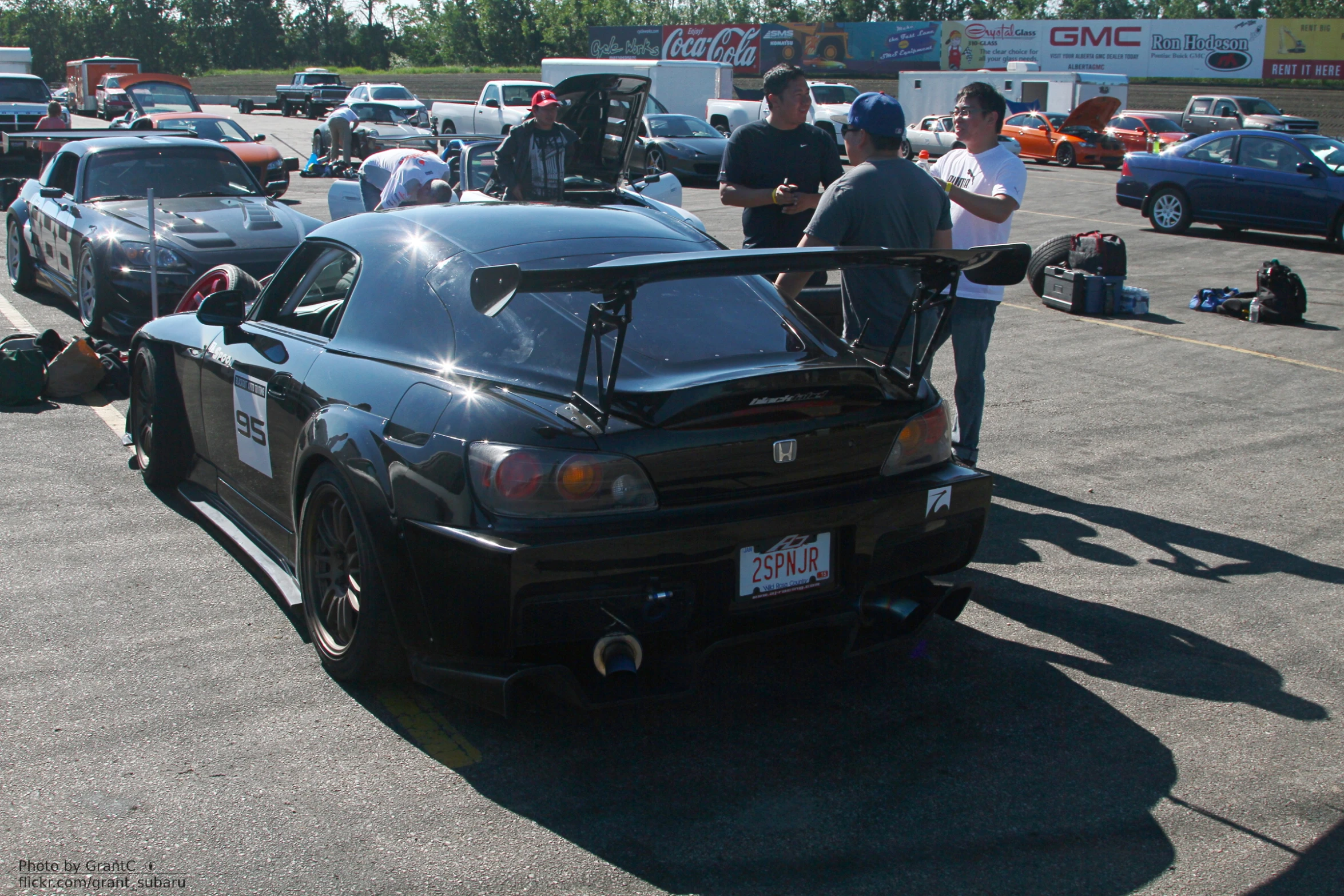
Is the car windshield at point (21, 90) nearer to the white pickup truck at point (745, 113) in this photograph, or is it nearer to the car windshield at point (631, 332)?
the white pickup truck at point (745, 113)

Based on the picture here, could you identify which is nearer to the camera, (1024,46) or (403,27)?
(1024,46)

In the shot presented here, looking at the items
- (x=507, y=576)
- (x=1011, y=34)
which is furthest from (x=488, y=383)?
(x=1011, y=34)

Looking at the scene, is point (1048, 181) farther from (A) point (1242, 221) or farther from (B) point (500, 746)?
(B) point (500, 746)

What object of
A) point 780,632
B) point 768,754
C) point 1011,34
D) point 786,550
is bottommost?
point 768,754

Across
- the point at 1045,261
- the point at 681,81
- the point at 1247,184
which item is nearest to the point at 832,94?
the point at 681,81

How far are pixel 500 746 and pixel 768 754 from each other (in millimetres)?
761

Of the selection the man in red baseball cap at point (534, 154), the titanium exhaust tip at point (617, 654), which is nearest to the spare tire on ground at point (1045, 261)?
the man in red baseball cap at point (534, 154)

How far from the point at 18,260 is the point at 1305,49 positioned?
167ft

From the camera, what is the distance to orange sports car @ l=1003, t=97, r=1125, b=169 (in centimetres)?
3091

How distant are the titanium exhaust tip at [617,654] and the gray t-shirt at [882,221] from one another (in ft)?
8.12

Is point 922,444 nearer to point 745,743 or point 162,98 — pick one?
point 745,743

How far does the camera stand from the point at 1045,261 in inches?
470

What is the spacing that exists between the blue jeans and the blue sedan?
12.9 metres

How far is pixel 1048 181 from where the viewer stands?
26.5m
